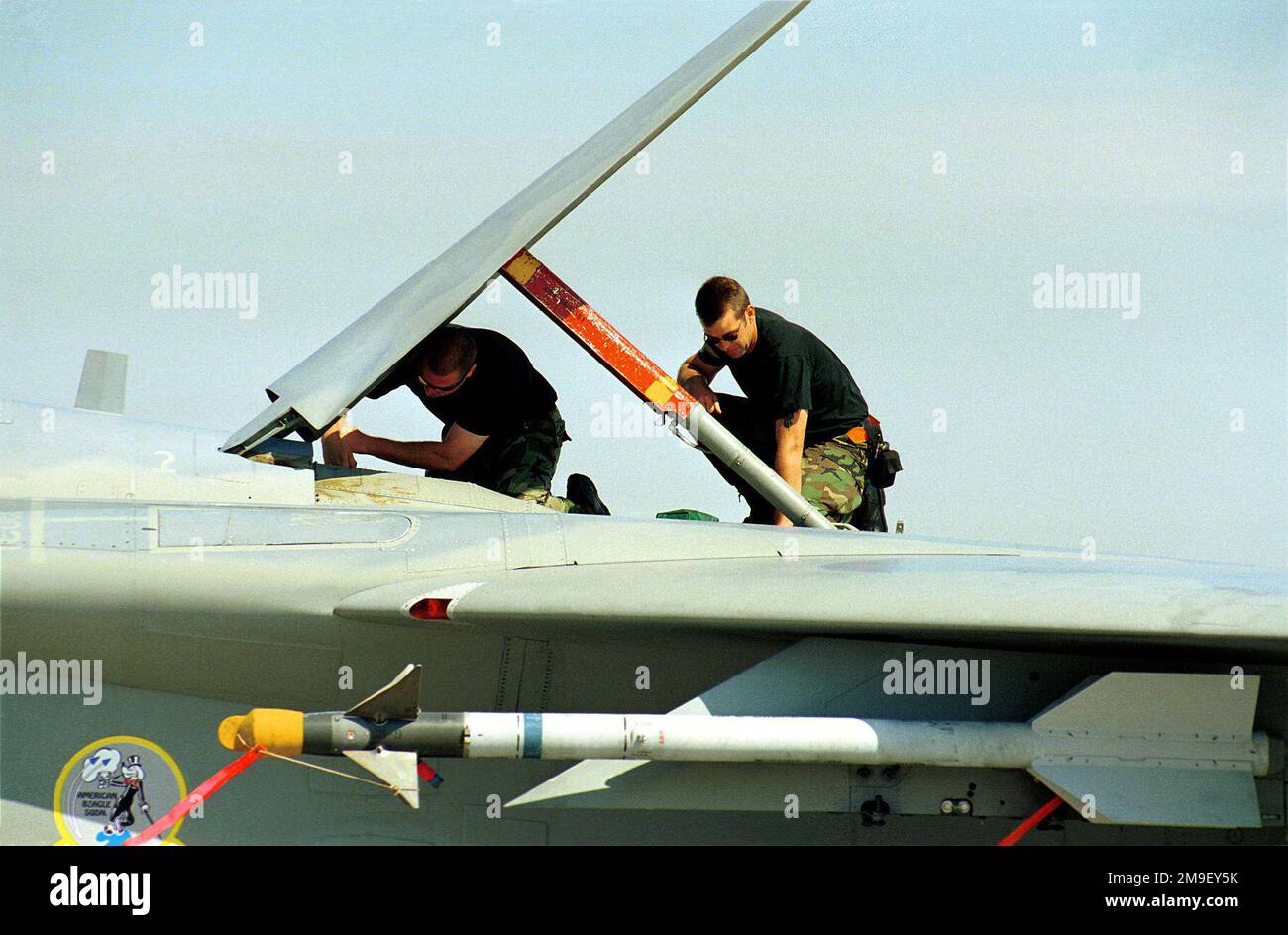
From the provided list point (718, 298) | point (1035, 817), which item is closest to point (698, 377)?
point (718, 298)

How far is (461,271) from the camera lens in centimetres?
661

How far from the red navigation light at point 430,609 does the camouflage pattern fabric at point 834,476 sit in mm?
2622

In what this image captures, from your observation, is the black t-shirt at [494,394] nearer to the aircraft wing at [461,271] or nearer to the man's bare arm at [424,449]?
the man's bare arm at [424,449]

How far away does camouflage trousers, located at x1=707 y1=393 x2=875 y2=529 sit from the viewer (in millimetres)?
7277

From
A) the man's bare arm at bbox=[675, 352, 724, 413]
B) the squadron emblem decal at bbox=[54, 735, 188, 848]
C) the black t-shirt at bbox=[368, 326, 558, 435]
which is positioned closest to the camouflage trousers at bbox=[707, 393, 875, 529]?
the man's bare arm at bbox=[675, 352, 724, 413]

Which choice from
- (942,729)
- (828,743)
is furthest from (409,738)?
(942,729)

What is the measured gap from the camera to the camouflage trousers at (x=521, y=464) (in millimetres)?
6965

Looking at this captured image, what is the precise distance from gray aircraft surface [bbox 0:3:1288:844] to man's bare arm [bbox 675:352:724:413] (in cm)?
141

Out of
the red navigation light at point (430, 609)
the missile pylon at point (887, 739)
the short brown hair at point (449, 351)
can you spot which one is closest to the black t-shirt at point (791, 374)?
the short brown hair at point (449, 351)
